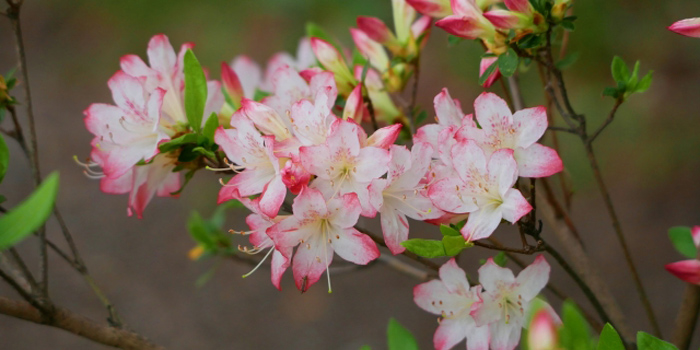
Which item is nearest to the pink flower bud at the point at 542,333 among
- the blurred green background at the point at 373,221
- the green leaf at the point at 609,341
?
the green leaf at the point at 609,341

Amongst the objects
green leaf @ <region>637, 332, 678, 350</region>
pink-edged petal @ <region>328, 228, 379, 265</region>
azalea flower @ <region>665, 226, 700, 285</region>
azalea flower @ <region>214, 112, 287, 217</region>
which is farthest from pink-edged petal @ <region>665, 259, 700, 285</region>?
azalea flower @ <region>214, 112, 287, 217</region>

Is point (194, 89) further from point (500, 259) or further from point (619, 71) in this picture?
point (619, 71)

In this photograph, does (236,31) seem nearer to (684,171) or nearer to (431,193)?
(684,171)

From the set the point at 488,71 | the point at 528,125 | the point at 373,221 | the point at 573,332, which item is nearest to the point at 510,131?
the point at 528,125

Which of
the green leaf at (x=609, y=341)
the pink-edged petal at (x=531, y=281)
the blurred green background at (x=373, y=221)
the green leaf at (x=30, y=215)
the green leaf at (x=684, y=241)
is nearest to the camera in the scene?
the green leaf at (x=30, y=215)

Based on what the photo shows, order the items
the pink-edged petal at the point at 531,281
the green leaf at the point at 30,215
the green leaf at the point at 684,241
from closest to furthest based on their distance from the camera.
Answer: the green leaf at the point at 30,215 < the pink-edged petal at the point at 531,281 < the green leaf at the point at 684,241

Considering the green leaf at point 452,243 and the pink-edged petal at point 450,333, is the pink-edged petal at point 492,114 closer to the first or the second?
the green leaf at point 452,243

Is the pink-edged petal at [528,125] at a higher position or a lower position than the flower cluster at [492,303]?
higher
